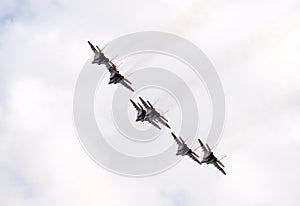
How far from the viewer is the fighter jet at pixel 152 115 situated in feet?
575

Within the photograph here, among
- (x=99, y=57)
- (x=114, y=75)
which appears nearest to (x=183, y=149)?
(x=114, y=75)

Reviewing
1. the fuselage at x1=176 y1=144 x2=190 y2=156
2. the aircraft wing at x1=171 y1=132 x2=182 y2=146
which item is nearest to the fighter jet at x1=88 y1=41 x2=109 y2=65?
the aircraft wing at x1=171 y1=132 x2=182 y2=146

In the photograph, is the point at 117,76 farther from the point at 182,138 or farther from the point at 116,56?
the point at 182,138

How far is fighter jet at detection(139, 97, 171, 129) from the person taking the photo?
175 meters

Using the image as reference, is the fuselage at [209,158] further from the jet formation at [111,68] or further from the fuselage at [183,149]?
the jet formation at [111,68]

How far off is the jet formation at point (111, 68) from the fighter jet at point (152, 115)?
20.9 feet

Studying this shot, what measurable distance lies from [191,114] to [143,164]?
2085cm

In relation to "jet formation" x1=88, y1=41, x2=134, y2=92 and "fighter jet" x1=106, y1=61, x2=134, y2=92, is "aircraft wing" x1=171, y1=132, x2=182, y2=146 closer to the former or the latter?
"jet formation" x1=88, y1=41, x2=134, y2=92

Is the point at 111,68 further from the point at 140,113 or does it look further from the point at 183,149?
the point at 183,149

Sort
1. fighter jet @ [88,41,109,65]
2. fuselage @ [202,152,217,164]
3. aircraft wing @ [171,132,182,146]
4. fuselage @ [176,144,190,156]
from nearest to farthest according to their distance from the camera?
1. fighter jet @ [88,41,109,65]
2. fuselage @ [202,152,217,164]
3. aircraft wing @ [171,132,182,146]
4. fuselage @ [176,144,190,156]

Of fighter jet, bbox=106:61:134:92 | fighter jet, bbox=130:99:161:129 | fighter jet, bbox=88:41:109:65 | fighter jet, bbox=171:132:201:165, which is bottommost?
fighter jet, bbox=171:132:201:165

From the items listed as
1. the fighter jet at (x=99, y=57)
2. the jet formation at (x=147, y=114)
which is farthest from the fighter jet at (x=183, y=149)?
the fighter jet at (x=99, y=57)

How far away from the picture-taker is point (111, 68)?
176125mm

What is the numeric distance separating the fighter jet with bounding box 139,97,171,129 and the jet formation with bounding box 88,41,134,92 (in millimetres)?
6373
